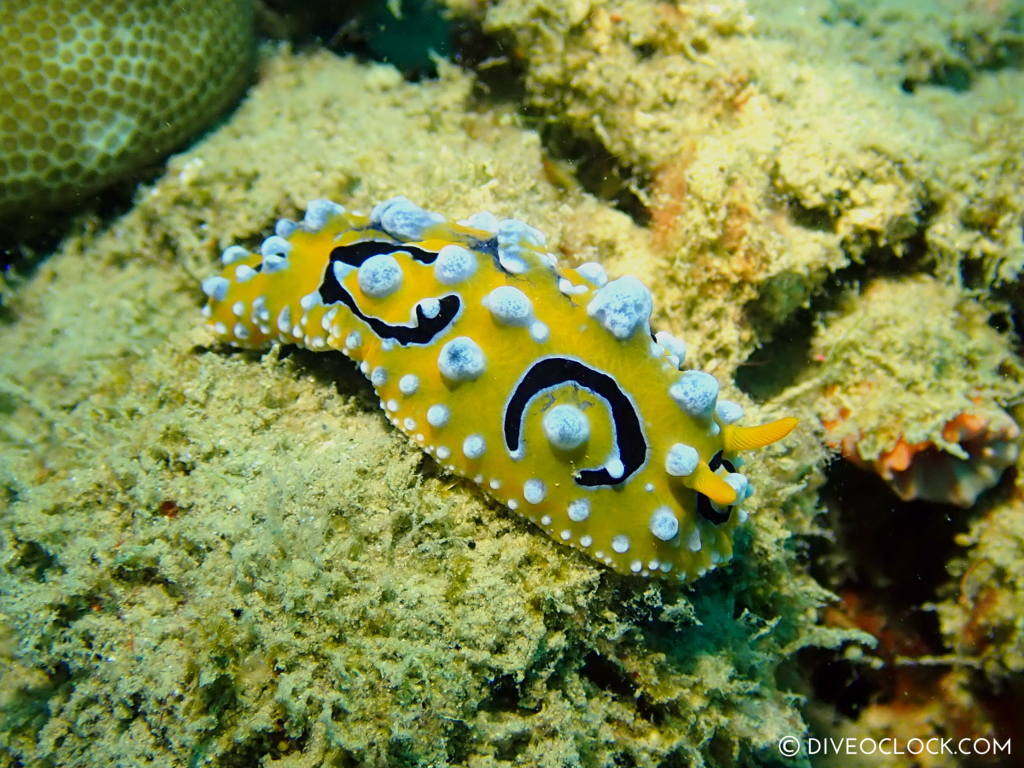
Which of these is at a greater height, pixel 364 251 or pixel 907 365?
pixel 907 365

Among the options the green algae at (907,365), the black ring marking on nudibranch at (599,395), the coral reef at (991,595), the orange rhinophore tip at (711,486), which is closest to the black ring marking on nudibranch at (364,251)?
the black ring marking on nudibranch at (599,395)

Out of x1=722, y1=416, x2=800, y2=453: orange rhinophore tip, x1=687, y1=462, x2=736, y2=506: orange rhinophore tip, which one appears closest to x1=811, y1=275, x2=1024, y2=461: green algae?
x1=722, y1=416, x2=800, y2=453: orange rhinophore tip

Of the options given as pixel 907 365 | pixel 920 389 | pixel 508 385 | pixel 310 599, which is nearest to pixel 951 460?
pixel 920 389

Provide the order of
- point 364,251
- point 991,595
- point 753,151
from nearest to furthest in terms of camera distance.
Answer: point 364,251, point 753,151, point 991,595

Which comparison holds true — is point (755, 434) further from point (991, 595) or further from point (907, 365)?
point (991, 595)

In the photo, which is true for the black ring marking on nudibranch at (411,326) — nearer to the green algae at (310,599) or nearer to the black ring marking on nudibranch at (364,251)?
the black ring marking on nudibranch at (364,251)

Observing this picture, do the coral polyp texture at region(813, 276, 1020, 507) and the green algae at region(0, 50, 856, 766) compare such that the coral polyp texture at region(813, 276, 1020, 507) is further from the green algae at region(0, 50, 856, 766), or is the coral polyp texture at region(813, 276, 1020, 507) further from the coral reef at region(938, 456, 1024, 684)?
the green algae at region(0, 50, 856, 766)

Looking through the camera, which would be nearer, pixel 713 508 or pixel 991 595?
pixel 713 508

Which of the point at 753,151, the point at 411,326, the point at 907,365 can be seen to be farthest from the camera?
the point at 907,365

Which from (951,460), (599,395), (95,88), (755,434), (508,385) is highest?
(755,434)
